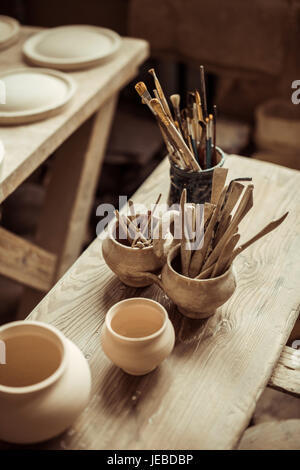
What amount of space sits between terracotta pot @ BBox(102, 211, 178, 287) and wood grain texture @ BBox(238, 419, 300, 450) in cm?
49

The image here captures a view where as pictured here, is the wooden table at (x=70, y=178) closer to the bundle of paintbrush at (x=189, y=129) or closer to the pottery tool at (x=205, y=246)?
the bundle of paintbrush at (x=189, y=129)

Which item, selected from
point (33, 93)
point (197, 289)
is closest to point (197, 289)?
point (197, 289)

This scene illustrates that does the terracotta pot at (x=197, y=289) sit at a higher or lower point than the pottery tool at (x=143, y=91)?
lower

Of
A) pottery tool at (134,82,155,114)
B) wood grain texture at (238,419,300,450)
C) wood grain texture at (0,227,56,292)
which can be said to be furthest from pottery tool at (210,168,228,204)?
wood grain texture at (0,227,56,292)

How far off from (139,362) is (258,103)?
2.89 m

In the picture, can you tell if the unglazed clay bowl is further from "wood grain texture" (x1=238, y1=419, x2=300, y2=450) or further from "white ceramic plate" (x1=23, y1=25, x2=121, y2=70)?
"white ceramic plate" (x1=23, y1=25, x2=121, y2=70)

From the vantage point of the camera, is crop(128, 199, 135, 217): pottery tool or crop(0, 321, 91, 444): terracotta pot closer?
crop(0, 321, 91, 444): terracotta pot

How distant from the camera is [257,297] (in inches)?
50.9

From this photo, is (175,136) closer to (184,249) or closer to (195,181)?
(195,181)

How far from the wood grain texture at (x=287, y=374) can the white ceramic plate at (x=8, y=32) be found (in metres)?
1.83

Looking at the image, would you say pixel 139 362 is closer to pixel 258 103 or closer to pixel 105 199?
pixel 105 199

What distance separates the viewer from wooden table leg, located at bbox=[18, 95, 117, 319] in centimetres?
235

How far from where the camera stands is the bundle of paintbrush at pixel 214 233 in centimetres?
112

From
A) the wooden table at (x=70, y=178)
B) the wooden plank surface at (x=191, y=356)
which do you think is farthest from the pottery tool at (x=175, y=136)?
the wooden table at (x=70, y=178)
